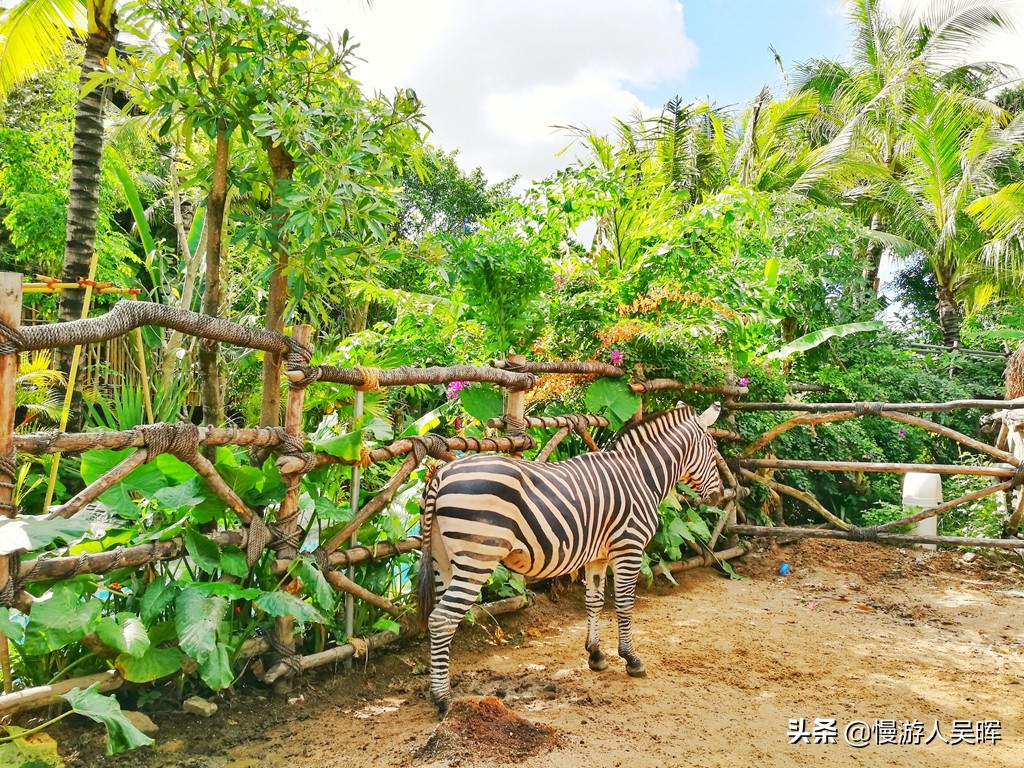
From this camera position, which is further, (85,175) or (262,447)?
(85,175)

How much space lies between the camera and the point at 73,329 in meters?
2.28

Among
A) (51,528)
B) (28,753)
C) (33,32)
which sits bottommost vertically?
(28,753)

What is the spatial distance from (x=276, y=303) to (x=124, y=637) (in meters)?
1.69

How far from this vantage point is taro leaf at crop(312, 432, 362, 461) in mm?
2965

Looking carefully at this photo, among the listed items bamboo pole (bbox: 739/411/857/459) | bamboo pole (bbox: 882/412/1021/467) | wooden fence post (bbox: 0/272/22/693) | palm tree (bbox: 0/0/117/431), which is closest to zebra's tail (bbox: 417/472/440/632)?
wooden fence post (bbox: 0/272/22/693)

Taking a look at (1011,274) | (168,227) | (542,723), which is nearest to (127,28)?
(542,723)

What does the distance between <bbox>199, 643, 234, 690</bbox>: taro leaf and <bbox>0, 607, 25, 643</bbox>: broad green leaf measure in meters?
0.59

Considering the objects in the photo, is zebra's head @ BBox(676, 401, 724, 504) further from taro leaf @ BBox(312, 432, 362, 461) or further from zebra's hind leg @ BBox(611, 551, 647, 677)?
taro leaf @ BBox(312, 432, 362, 461)

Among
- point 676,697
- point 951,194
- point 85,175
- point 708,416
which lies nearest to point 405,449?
point 676,697

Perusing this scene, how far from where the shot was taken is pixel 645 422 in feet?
12.8

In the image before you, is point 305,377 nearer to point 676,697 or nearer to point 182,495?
point 182,495

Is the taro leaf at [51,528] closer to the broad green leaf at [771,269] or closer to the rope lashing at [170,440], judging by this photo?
the rope lashing at [170,440]

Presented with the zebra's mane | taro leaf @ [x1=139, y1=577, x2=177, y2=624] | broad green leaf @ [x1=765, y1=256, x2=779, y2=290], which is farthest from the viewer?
broad green leaf @ [x1=765, y1=256, x2=779, y2=290]

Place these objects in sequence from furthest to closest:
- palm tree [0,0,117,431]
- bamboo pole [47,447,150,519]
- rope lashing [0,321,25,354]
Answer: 1. palm tree [0,0,117,431]
2. bamboo pole [47,447,150,519]
3. rope lashing [0,321,25,354]
